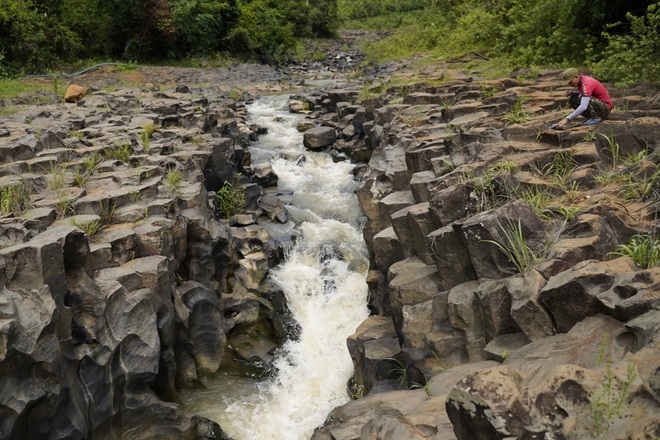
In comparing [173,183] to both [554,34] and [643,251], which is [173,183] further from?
[554,34]

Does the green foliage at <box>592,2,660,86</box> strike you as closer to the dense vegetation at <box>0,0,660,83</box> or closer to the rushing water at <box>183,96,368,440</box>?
the dense vegetation at <box>0,0,660,83</box>

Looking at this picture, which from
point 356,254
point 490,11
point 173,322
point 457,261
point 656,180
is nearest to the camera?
point 656,180

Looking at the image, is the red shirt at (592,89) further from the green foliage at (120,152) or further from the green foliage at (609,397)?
the green foliage at (120,152)

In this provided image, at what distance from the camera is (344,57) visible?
3803cm

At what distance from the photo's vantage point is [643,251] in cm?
531

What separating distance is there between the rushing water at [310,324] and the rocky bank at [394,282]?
0.35 meters

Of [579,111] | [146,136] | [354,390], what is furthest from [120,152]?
[579,111]

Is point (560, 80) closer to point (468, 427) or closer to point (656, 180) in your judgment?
point (656, 180)

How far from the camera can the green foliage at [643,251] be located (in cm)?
523

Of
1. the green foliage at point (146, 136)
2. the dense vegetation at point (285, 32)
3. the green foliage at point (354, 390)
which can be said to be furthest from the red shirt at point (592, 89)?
the green foliage at point (146, 136)

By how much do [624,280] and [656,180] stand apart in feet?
7.43

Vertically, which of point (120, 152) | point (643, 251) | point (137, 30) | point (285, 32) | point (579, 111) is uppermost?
point (579, 111)

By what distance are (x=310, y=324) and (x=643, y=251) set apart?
5.89 meters

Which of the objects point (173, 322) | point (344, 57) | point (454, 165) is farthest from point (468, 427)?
point (344, 57)
